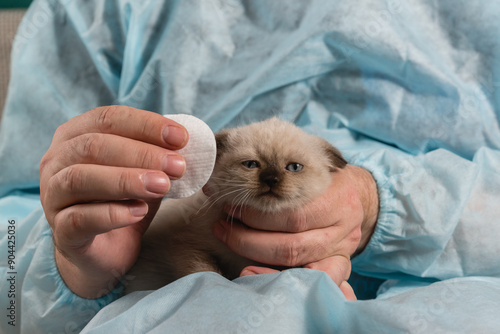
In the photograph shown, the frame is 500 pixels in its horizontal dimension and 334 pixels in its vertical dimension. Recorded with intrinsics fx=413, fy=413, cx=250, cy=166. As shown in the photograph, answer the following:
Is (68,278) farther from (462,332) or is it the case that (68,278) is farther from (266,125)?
(462,332)

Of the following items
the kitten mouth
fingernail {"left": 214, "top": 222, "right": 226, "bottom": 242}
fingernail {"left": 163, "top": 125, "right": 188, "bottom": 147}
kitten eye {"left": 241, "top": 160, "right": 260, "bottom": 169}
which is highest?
fingernail {"left": 163, "top": 125, "right": 188, "bottom": 147}

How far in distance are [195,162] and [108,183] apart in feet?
0.65

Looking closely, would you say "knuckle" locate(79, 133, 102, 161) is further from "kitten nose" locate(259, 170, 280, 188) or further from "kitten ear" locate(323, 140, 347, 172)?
"kitten ear" locate(323, 140, 347, 172)

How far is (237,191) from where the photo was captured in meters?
1.08

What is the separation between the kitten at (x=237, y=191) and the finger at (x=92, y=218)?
30 cm

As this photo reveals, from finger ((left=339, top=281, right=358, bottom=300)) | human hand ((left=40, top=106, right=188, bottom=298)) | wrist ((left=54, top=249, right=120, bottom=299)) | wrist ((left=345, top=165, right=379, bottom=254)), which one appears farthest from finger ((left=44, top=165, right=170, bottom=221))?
wrist ((left=345, top=165, right=379, bottom=254))

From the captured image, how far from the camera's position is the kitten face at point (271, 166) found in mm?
1053

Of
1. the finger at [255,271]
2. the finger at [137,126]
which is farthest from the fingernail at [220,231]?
the finger at [137,126]

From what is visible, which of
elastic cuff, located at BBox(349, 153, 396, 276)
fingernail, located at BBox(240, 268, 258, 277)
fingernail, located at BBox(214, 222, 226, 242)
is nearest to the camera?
fingernail, located at BBox(240, 268, 258, 277)

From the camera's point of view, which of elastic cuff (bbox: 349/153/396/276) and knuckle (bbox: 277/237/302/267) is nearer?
knuckle (bbox: 277/237/302/267)

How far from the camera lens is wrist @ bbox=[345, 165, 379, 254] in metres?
1.30

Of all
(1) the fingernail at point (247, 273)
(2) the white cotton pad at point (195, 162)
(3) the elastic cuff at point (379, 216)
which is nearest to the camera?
(2) the white cotton pad at point (195, 162)

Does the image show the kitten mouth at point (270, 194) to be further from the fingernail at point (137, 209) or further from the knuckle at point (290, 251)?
the fingernail at point (137, 209)

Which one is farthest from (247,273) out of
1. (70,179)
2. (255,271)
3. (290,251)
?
(70,179)
